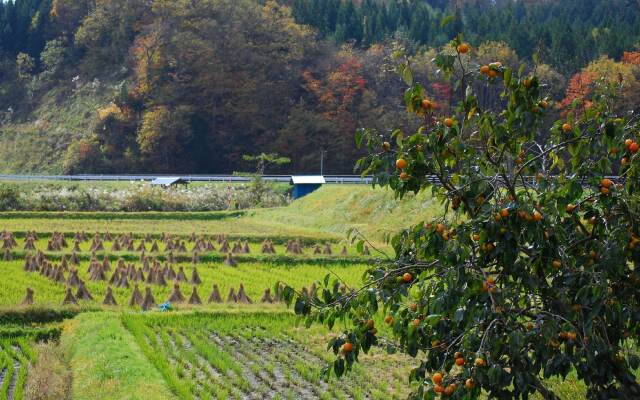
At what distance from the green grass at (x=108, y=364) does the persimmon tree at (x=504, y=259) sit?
3.33m

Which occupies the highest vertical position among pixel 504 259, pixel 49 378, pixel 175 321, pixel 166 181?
pixel 504 259

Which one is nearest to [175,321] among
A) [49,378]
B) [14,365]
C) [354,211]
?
[14,365]

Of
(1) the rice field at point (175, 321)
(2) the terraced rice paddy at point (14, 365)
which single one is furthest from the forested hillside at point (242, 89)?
(2) the terraced rice paddy at point (14, 365)

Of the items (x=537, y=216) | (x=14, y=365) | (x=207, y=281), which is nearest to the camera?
(x=537, y=216)

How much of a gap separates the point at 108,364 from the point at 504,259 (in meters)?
5.60

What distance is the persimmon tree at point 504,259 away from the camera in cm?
517

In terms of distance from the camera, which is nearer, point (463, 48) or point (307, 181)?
point (463, 48)

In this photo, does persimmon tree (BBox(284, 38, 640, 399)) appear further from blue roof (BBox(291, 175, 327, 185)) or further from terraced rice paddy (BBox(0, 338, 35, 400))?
blue roof (BBox(291, 175, 327, 185))

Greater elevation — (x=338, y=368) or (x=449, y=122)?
(x=449, y=122)

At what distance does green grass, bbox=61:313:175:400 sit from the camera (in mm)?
8391

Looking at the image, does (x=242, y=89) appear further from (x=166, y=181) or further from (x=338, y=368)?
(x=338, y=368)

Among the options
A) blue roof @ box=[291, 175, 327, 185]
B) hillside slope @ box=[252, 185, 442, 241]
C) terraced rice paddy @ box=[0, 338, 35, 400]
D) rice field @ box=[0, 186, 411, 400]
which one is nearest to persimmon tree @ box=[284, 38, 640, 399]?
rice field @ box=[0, 186, 411, 400]

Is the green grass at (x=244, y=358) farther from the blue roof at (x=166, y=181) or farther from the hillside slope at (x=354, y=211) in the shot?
the blue roof at (x=166, y=181)

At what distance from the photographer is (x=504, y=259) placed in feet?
17.4
